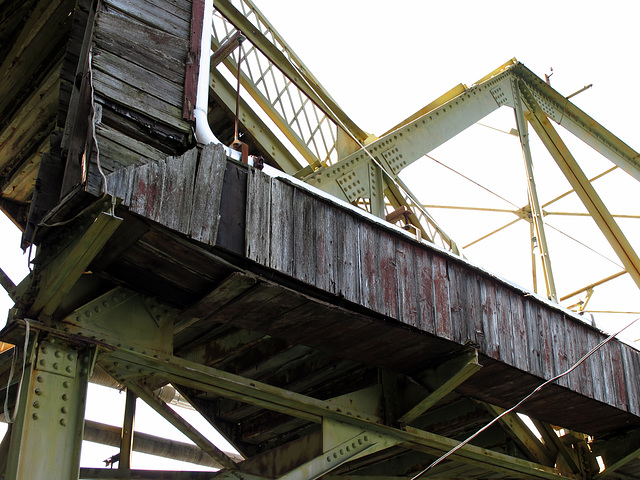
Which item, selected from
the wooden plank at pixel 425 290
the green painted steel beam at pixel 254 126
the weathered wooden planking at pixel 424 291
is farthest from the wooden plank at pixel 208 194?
the green painted steel beam at pixel 254 126

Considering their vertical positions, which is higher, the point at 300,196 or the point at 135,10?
the point at 135,10

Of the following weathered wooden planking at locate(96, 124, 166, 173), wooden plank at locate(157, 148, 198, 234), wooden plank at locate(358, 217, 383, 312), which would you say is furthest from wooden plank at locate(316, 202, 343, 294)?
weathered wooden planking at locate(96, 124, 166, 173)

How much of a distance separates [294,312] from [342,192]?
3.37 m

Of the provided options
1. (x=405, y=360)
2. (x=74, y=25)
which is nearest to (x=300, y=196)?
(x=405, y=360)

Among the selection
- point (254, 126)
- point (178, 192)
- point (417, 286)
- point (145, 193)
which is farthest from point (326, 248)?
point (254, 126)

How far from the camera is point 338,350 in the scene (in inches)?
311

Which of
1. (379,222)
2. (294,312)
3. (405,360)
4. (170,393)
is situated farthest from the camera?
(170,393)

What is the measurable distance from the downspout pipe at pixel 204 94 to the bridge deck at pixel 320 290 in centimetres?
32

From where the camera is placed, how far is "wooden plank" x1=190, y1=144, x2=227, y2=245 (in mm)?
6207

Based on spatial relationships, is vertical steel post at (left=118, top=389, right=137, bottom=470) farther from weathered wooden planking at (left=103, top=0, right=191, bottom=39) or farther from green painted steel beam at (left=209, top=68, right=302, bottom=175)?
weathered wooden planking at (left=103, top=0, right=191, bottom=39)

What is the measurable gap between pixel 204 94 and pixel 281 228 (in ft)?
5.64

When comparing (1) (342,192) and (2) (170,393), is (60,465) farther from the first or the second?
(2) (170,393)

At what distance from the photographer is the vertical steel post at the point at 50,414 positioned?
218 inches

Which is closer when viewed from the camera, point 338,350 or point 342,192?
point 338,350
